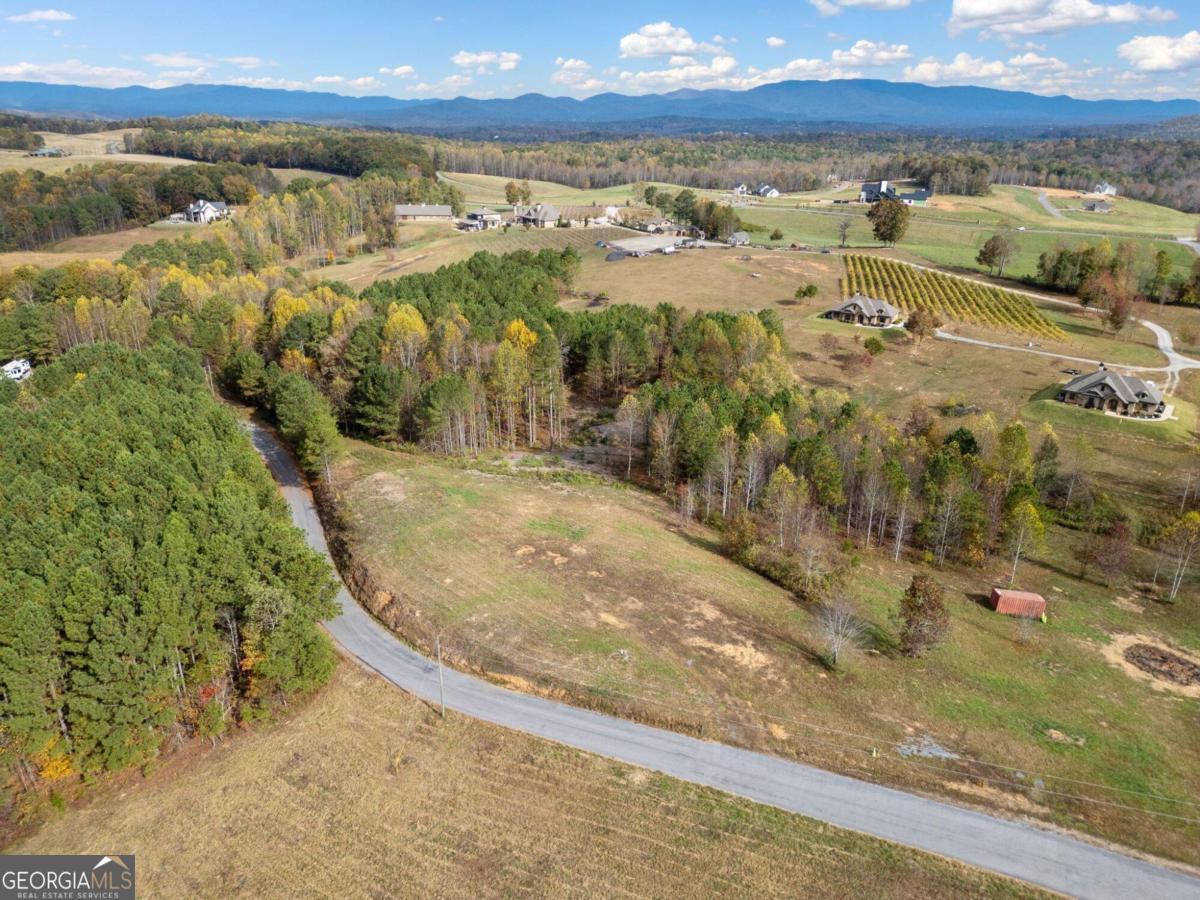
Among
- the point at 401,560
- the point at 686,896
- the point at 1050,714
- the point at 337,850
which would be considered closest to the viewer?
the point at 686,896

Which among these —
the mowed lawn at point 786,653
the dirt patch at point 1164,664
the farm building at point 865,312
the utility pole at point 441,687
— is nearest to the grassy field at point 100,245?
the mowed lawn at point 786,653

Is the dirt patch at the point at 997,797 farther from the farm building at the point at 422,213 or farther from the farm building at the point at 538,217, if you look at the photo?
the farm building at the point at 422,213

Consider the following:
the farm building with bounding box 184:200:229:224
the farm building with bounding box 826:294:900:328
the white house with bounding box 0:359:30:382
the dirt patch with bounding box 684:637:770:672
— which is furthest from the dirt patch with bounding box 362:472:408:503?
the farm building with bounding box 184:200:229:224

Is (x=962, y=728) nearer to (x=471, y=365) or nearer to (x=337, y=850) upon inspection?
(x=337, y=850)

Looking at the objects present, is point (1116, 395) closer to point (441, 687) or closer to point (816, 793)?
point (816, 793)

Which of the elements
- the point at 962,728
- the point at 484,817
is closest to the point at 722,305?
the point at 962,728

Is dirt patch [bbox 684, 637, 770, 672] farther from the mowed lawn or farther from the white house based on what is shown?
the white house
